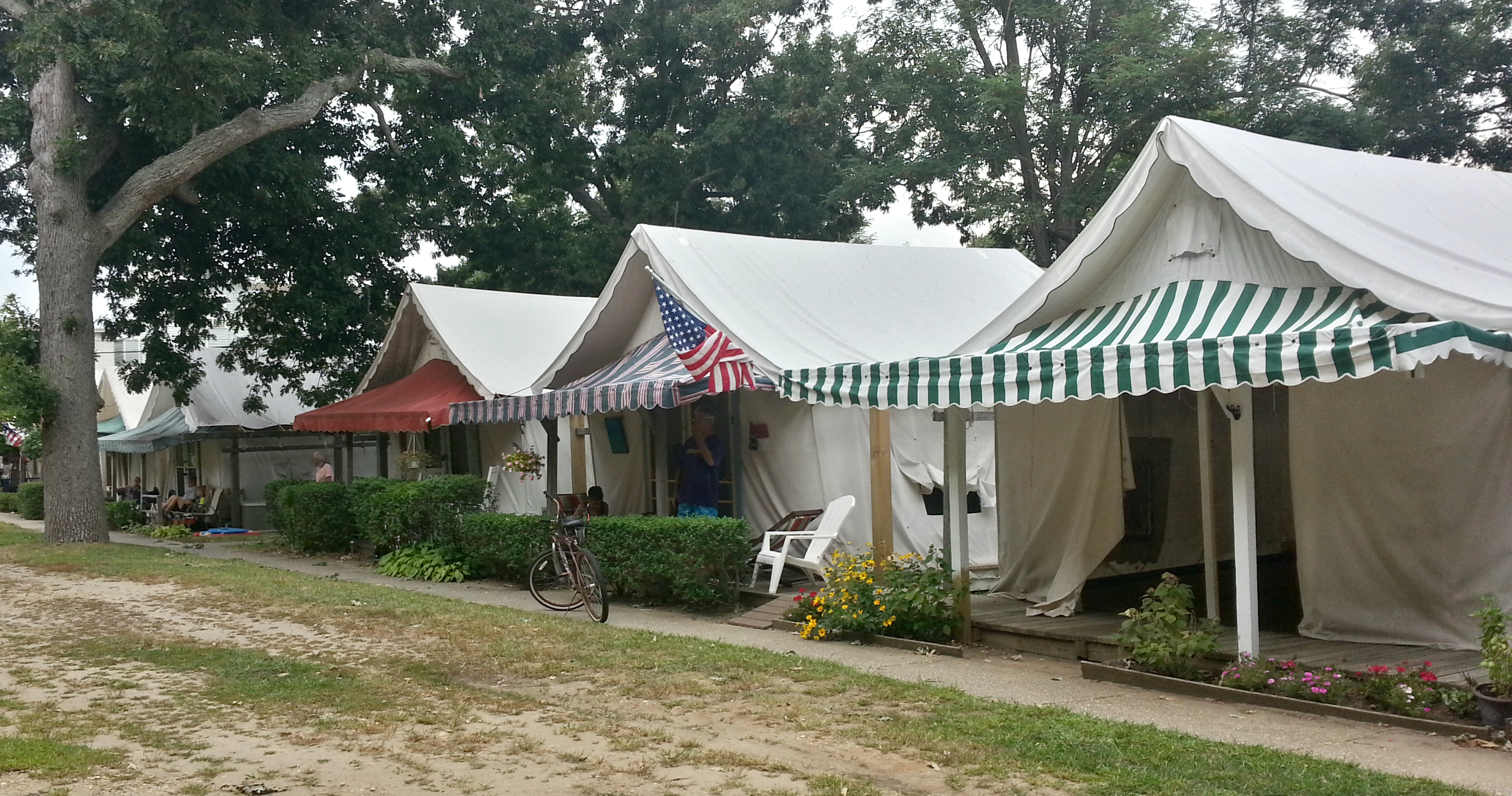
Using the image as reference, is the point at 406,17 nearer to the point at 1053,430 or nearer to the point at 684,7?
the point at 684,7

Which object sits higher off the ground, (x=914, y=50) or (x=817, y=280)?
(x=914, y=50)

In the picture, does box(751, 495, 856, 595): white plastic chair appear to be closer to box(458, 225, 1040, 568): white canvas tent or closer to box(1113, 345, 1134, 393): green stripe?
box(458, 225, 1040, 568): white canvas tent

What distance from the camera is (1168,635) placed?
25.1ft

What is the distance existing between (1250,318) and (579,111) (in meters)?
20.4

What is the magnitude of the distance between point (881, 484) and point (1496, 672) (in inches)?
208

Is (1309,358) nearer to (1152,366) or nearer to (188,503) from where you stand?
(1152,366)

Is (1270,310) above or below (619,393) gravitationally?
above

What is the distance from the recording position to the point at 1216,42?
2383 centimetres

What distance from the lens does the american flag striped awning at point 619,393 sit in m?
12.1

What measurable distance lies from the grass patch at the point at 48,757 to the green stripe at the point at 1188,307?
6.33m

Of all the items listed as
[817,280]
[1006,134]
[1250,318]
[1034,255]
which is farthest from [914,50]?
[1250,318]

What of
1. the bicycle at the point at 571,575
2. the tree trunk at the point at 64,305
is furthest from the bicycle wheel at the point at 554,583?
the tree trunk at the point at 64,305

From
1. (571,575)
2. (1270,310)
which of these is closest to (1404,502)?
(1270,310)

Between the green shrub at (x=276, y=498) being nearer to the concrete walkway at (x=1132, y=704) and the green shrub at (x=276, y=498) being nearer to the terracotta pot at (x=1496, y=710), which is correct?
the concrete walkway at (x=1132, y=704)
